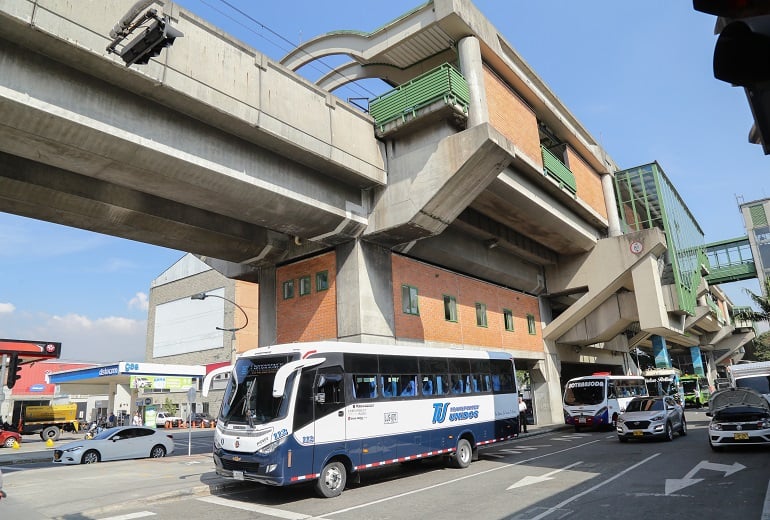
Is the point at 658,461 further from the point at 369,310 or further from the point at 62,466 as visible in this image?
the point at 62,466

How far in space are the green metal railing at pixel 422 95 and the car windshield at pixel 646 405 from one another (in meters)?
13.0

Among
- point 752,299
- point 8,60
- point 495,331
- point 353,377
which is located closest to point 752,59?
point 353,377

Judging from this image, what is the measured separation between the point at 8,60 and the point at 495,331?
74.8 ft

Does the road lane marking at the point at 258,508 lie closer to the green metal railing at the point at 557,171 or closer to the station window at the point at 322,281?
the station window at the point at 322,281

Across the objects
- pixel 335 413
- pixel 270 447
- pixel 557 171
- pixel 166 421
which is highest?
pixel 557 171

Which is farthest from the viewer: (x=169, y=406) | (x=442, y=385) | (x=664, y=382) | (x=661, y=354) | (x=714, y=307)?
(x=169, y=406)

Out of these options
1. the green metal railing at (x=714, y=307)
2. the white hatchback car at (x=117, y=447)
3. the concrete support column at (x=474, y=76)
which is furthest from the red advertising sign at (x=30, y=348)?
the green metal railing at (x=714, y=307)

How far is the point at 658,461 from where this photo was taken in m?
13.8

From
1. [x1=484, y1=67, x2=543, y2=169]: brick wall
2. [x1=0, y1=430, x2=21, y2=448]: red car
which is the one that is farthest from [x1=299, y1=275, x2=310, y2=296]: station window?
[x1=0, y1=430, x2=21, y2=448]: red car

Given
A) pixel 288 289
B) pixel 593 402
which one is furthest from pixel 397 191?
pixel 593 402

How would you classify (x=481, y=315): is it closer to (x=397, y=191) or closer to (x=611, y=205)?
(x=397, y=191)

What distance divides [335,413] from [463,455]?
17.5ft

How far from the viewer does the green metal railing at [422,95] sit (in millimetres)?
16531

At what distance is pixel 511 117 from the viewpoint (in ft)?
66.4
